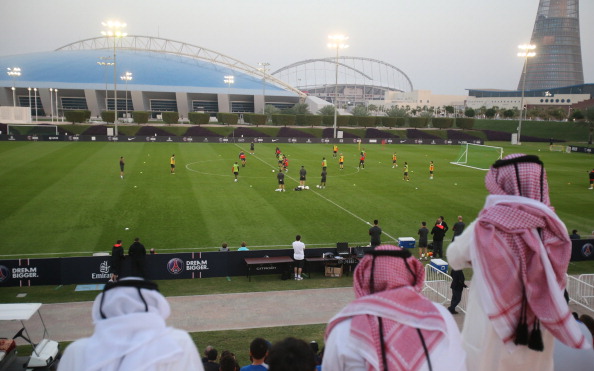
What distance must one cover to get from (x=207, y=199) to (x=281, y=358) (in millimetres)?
26261

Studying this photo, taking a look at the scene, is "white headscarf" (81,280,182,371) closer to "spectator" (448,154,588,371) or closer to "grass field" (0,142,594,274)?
"spectator" (448,154,588,371)

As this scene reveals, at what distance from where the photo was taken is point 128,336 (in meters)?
2.89

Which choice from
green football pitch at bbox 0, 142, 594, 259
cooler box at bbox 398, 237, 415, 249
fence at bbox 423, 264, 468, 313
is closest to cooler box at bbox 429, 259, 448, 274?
fence at bbox 423, 264, 468, 313

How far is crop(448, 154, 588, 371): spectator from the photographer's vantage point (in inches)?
141

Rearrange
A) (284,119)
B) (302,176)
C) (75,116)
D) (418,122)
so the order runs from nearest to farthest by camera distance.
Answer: (302,176) → (75,116) → (284,119) → (418,122)

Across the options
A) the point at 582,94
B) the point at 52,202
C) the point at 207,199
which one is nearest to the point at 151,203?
the point at 207,199

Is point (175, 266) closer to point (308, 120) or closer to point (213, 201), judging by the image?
point (213, 201)

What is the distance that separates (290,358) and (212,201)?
25748 mm

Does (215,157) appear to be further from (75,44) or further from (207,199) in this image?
(75,44)

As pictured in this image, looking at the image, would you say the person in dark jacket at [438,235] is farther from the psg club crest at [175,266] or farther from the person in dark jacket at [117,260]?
the person in dark jacket at [117,260]

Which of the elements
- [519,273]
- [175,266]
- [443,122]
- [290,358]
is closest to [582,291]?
[175,266]

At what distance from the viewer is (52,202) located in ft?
88.5

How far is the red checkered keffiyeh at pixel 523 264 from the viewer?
357 cm

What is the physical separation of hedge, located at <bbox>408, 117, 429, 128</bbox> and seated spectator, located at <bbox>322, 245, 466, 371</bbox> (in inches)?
3461
